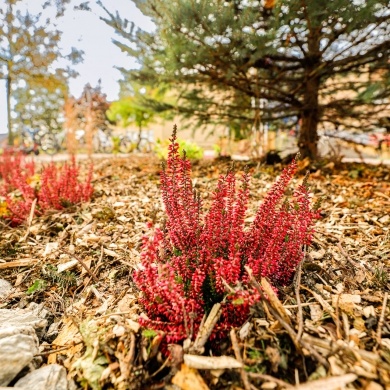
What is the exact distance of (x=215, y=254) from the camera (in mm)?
1472

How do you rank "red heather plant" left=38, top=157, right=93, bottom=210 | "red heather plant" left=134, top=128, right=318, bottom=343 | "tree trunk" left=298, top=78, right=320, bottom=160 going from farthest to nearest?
"tree trunk" left=298, top=78, right=320, bottom=160 → "red heather plant" left=38, top=157, right=93, bottom=210 → "red heather plant" left=134, top=128, right=318, bottom=343

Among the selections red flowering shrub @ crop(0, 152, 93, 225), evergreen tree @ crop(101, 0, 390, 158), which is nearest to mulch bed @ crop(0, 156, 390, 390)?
red flowering shrub @ crop(0, 152, 93, 225)

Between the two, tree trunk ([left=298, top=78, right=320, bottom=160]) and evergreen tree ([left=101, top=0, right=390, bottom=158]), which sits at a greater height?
evergreen tree ([left=101, top=0, right=390, bottom=158])

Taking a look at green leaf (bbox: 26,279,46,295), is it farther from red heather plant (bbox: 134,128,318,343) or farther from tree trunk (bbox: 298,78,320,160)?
tree trunk (bbox: 298,78,320,160)

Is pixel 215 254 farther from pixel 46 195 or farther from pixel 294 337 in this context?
pixel 46 195

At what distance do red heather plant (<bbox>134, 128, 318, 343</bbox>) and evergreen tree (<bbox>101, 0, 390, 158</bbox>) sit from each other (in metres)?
2.43

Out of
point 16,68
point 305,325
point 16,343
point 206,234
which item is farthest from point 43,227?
point 16,68

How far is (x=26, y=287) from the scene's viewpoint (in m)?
1.92

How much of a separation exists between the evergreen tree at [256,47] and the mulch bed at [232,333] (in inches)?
73.9

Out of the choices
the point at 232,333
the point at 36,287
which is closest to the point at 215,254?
the point at 232,333

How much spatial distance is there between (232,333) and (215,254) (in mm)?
378

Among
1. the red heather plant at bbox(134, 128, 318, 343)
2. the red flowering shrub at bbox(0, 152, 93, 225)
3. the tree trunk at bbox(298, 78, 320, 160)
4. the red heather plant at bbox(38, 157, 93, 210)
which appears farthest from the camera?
the tree trunk at bbox(298, 78, 320, 160)

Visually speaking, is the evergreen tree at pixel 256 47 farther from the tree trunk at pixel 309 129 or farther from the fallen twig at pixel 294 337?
the fallen twig at pixel 294 337

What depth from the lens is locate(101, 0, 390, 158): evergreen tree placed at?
3236mm
